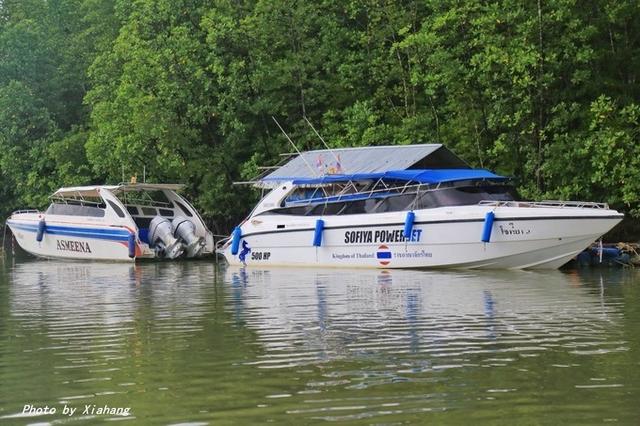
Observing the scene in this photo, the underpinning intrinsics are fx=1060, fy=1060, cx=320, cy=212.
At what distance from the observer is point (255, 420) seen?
8.64 m

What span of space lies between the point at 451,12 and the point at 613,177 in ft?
25.0

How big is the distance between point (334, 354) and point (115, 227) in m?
25.4

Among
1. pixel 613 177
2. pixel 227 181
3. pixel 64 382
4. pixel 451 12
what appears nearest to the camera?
pixel 64 382

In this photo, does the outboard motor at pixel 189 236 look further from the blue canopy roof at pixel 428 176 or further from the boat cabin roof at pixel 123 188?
the blue canopy roof at pixel 428 176

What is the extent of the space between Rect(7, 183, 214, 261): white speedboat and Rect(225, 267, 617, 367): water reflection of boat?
11.6 meters

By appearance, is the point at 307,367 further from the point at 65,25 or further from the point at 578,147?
the point at 65,25

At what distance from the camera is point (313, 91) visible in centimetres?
3769

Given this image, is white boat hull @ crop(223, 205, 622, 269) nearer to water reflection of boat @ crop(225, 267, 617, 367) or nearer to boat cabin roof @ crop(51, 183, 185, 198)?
water reflection of boat @ crop(225, 267, 617, 367)

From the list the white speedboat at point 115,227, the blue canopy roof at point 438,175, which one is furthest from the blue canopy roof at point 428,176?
the white speedboat at point 115,227

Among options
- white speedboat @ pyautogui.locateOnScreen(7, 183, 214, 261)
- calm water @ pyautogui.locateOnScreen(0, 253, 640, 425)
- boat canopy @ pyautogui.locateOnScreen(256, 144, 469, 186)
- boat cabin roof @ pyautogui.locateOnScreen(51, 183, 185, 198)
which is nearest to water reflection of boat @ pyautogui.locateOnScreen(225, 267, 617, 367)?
calm water @ pyautogui.locateOnScreen(0, 253, 640, 425)

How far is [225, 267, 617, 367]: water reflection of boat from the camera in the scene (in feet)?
41.0

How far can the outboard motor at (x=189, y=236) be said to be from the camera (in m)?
35.6

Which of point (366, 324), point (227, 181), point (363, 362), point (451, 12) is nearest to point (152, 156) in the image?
point (227, 181)

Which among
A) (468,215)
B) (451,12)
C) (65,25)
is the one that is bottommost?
(468,215)
